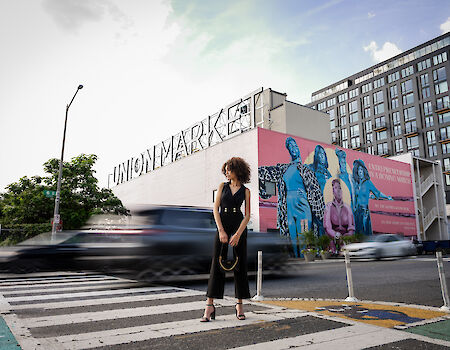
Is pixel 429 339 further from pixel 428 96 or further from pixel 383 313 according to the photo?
pixel 428 96

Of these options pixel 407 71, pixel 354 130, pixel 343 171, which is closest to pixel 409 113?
pixel 407 71

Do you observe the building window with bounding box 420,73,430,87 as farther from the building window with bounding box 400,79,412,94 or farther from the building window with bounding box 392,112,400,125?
the building window with bounding box 392,112,400,125

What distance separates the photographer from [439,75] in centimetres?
6212

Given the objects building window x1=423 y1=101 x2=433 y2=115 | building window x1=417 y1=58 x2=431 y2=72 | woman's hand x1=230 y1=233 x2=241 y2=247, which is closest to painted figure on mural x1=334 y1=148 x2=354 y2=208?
woman's hand x1=230 y1=233 x2=241 y2=247

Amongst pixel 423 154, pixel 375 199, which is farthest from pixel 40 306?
pixel 423 154

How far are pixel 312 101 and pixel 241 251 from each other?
8772cm

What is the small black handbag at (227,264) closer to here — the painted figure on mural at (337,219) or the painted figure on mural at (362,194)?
the painted figure on mural at (337,219)

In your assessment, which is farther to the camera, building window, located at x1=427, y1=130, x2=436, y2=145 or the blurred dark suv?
building window, located at x1=427, y1=130, x2=436, y2=145

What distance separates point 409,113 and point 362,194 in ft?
141

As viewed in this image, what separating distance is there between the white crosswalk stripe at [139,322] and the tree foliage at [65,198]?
62.2 ft

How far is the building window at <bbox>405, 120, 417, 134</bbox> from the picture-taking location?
213ft

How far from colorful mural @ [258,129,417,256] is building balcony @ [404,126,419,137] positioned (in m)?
32.6

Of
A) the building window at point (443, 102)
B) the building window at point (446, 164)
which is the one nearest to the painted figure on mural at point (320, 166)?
the building window at point (446, 164)

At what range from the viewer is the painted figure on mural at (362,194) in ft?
99.4
